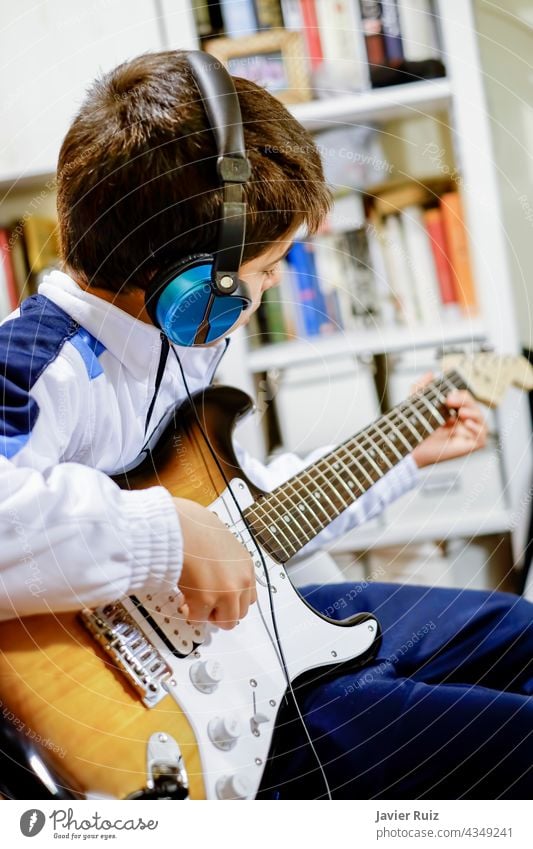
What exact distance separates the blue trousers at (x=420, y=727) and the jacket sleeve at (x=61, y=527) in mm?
183

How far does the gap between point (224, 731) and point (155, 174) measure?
0.41m

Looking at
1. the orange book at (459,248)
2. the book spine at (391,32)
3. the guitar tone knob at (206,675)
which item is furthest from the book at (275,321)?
the guitar tone knob at (206,675)

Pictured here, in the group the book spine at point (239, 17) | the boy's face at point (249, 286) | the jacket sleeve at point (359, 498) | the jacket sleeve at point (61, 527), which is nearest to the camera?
the jacket sleeve at point (61, 527)

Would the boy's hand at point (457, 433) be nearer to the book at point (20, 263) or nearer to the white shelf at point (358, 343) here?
the white shelf at point (358, 343)

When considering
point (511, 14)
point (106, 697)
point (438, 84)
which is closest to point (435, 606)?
point (106, 697)

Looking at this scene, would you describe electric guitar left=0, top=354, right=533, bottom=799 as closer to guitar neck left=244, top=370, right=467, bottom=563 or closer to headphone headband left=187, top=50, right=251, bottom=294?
guitar neck left=244, top=370, right=467, bottom=563

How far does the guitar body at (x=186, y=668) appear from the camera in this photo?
0.56 m

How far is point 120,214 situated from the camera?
0.61 metres

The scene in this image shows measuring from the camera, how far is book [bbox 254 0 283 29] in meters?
1.03

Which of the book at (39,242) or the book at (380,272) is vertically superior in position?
the book at (39,242)

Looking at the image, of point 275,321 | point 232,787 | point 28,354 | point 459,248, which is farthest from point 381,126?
point 232,787

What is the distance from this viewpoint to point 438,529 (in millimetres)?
1102
